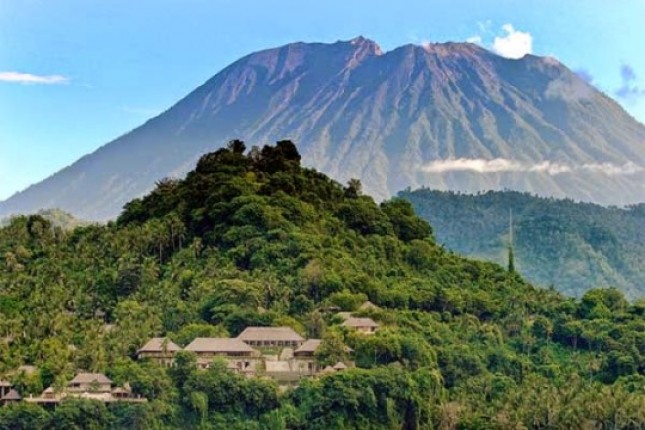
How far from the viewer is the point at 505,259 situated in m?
103

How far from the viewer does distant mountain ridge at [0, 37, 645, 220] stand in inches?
5625

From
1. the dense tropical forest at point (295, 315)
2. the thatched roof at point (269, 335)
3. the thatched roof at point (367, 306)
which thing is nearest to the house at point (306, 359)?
the dense tropical forest at point (295, 315)

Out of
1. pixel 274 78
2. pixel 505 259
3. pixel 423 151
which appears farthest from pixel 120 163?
pixel 505 259

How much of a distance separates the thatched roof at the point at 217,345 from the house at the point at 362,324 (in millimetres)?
4155

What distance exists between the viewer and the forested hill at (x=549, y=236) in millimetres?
103625

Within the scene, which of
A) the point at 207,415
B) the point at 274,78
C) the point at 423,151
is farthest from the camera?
the point at 274,78

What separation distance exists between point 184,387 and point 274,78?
115411 millimetres

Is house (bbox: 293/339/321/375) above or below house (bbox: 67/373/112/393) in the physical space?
above

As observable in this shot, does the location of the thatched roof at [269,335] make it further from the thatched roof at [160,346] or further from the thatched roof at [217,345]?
the thatched roof at [160,346]

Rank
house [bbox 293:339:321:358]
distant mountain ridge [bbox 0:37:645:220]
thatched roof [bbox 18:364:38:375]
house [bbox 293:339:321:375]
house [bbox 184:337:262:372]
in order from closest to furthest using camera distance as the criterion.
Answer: thatched roof [bbox 18:364:38:375] → house [bbox 184:337:262:372] → house [bbox 293:339:321:375] → house [bbox 293:339:321:358] → distant mountain ridge [bbox 0:37:645:220]

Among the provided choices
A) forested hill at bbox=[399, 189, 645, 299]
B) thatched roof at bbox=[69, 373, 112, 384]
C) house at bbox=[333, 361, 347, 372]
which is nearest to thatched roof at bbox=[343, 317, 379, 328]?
house at bbox=[333, 361, 347, 372]

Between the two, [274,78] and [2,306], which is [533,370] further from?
[274,78]

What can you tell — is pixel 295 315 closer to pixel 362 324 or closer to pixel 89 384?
pixel 362 324

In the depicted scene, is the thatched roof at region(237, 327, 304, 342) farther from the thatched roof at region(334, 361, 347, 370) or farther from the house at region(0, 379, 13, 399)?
the house at region(0, 379, 13, 399)
